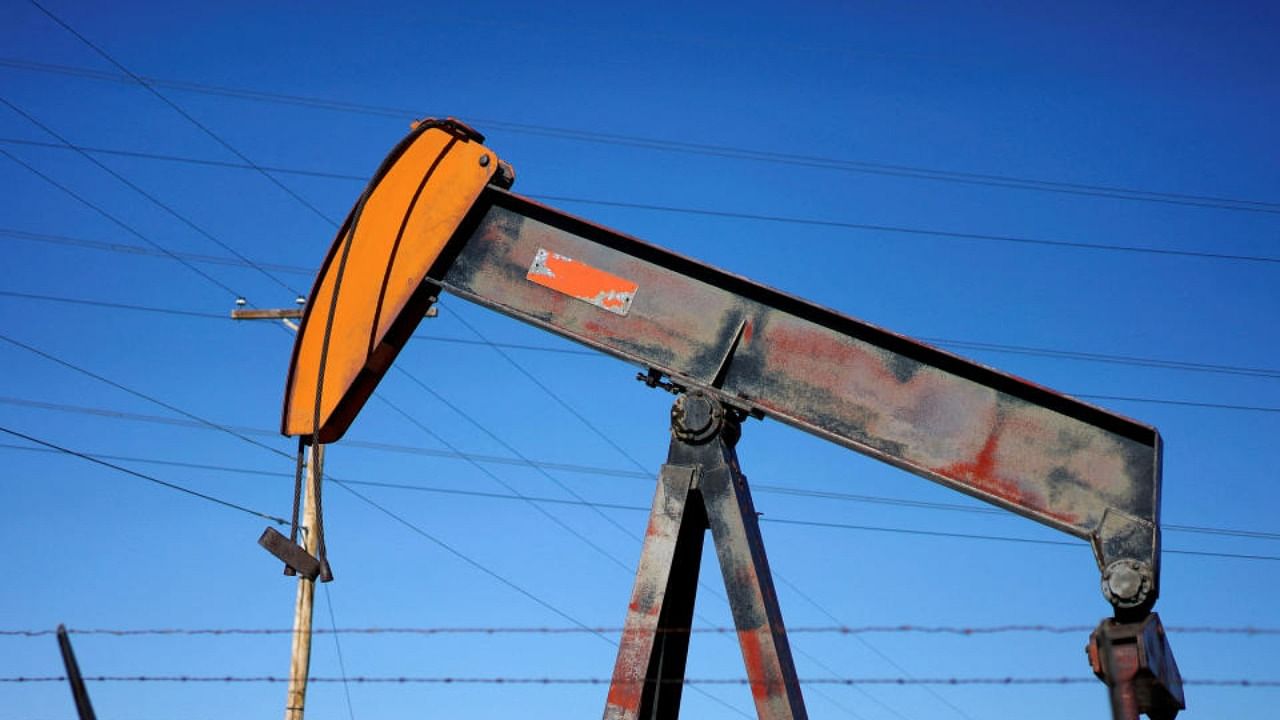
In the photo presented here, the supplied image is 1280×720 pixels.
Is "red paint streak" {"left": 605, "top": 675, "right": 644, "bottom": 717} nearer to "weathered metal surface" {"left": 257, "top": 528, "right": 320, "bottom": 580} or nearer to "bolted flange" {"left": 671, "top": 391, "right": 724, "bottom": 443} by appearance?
"bolted flange" {"left": 671, "top": 391, "right": 724, "bottom": 443}

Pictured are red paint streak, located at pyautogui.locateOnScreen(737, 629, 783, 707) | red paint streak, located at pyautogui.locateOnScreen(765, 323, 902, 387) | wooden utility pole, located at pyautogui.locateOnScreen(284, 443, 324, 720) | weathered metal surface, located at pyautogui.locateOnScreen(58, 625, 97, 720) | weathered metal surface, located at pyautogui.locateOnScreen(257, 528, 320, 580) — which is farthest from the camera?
wooden utility pole, located at pyautogui.locateOnScreen(284, 443, 324, 720)

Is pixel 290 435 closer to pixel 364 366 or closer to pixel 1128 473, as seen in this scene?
pixel 364 366

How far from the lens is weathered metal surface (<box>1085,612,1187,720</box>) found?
19.8 feet

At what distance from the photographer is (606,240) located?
7.46m

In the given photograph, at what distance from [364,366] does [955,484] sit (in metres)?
2.87

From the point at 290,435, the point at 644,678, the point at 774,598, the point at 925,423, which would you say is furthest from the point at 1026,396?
the point at 290,435

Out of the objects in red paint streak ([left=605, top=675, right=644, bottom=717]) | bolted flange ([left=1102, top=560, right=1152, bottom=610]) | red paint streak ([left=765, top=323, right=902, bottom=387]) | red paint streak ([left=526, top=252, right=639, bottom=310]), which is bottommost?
red paint streak ([left=605, top=675, right=644, bottom=717])

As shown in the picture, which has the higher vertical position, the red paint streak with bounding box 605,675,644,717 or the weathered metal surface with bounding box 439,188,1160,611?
the weathered metal surface with bounding box 439,188,1160,611

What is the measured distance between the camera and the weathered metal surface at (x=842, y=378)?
6.55 m

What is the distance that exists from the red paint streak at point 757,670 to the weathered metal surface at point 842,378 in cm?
98

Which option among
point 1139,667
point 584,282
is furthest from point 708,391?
Answer: point 1139,667

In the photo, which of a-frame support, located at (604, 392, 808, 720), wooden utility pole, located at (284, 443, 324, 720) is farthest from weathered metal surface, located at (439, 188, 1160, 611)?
wooden utility pole, located at (284, 443, 324, 720)

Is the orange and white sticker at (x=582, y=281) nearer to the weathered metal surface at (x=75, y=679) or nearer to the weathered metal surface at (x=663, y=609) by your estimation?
the weathered metal surface at (x=663, y=609)

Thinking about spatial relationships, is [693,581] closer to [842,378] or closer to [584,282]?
[842,378]
